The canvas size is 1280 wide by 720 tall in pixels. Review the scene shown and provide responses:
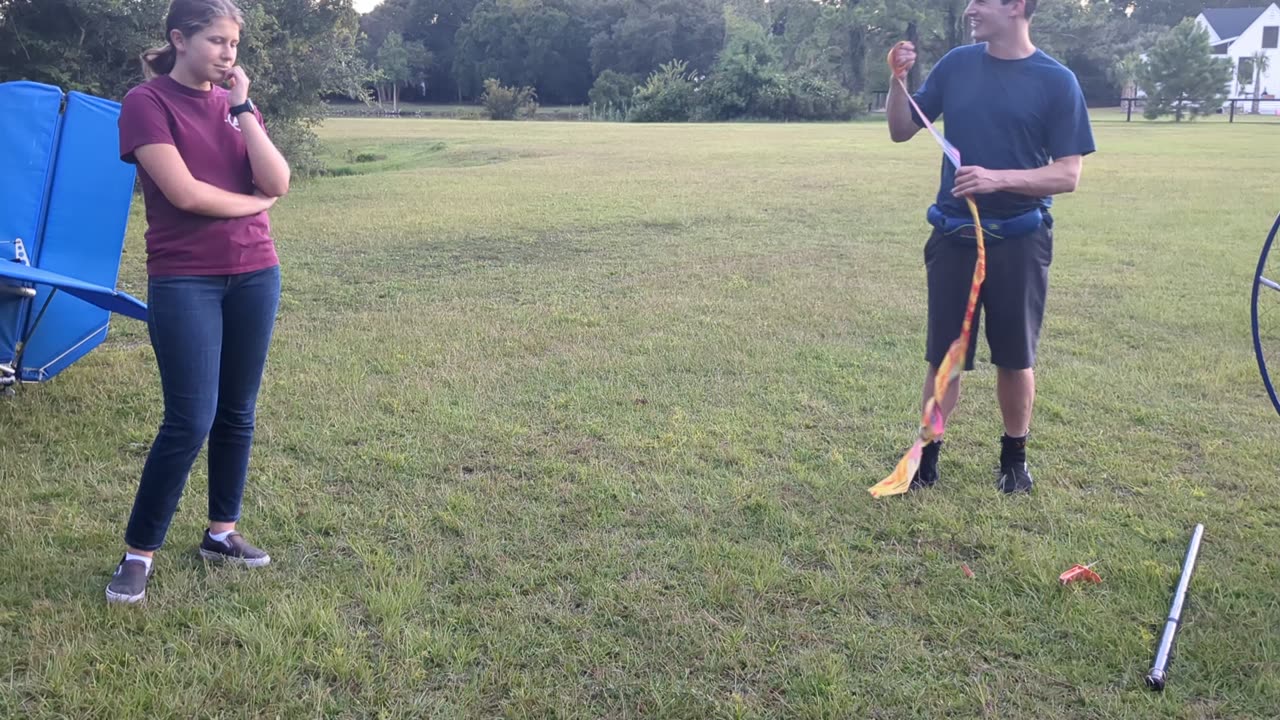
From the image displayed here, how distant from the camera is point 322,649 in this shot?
282 cm

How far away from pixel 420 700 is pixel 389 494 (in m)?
1.46

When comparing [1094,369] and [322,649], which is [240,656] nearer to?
[322,649]

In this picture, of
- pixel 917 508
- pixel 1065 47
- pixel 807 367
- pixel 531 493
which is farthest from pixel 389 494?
pixel 1065 47

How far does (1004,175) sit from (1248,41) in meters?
82.3

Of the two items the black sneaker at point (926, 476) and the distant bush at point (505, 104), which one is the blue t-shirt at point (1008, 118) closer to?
the black sneaker at point (926, 476)

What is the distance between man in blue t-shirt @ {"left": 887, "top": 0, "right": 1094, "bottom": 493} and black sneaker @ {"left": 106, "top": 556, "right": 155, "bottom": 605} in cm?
297

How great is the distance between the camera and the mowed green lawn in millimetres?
2711

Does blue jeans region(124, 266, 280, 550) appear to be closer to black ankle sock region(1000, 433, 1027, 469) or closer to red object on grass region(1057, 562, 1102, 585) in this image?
red object on grass region(1057, 562, 1102, 585)

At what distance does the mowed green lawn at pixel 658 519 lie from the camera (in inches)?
107

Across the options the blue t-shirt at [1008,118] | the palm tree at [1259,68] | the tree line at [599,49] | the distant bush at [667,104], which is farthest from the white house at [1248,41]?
the blue t-shirt at [1008,118]

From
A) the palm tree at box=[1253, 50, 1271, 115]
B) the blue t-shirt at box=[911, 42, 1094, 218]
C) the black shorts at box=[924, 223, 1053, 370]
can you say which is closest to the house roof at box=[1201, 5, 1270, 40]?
the palm tree at box=[1253, 50, 1271, 115]

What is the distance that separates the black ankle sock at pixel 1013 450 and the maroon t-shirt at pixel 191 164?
10.2 feet

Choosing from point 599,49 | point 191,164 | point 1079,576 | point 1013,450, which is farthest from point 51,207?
point 599,49

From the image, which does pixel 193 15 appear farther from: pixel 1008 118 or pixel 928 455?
pixel 928 455
